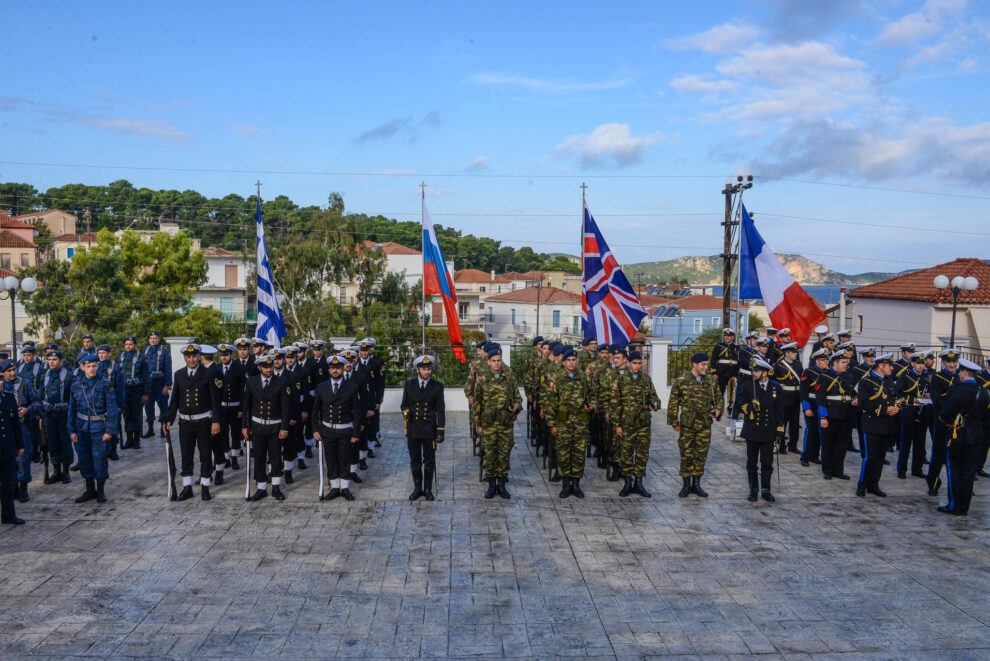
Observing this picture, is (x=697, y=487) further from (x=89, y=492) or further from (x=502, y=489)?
(x=89, y=492)

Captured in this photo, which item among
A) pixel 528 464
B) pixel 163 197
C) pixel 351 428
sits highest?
pixel 163 197

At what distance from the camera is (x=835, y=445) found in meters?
10.3

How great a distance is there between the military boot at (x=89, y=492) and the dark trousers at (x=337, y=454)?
273cm

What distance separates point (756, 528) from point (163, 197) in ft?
328

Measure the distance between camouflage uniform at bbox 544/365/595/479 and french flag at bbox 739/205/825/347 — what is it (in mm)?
5421

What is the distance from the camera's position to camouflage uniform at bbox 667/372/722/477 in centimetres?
909

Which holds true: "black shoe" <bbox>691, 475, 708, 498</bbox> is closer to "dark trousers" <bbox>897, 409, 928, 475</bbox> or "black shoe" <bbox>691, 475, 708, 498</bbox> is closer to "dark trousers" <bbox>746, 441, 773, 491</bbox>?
"dark trousers" <bbox>746, 441, 773, 491</bbox>

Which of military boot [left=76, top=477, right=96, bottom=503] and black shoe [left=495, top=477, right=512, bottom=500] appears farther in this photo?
black shoe [left=495, top=477, right=512, bottom=500]

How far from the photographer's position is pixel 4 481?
8.03 m

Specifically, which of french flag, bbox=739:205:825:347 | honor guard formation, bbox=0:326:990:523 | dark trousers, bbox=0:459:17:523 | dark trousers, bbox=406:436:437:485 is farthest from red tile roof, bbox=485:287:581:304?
dark trousers, bbox=0:459:17:523

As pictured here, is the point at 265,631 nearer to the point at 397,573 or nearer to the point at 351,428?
the point at 397,573

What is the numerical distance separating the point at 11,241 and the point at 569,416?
182ft

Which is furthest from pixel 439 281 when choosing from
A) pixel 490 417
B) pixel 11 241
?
pixel 11 241

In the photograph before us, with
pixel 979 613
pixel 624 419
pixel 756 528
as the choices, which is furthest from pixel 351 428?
pixel 979 613
